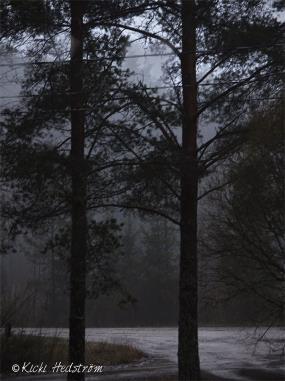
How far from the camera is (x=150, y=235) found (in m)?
60.1

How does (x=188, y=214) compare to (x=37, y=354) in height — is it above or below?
above

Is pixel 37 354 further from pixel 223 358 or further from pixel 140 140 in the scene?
pixel 140 140

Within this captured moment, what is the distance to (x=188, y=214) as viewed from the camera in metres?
11.9

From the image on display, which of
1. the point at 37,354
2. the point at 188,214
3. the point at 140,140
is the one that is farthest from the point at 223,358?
the point at 140,140

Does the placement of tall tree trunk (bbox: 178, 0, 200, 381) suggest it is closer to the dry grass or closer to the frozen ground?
the frozen ground

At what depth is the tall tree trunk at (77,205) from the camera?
1087 centimetres

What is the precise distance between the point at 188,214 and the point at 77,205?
2.17 m

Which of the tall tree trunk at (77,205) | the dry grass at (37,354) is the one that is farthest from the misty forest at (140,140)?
the dry grass at (37,354)

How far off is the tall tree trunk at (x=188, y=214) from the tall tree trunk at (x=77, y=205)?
1.82m

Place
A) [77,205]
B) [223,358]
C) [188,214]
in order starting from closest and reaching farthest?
1. [77,205]
2. [188,214]
3. [223,358]

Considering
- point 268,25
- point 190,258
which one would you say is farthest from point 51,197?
point 268,25

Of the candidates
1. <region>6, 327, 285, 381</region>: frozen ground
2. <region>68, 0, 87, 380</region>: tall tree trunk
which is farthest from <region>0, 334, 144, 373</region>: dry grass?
<region>68, 0, 87, 380</region>: tall tree trunk

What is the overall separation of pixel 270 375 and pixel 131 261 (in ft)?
149

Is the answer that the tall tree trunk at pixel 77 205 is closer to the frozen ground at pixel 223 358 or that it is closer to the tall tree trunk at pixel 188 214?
the tall tree trunk at pixel 188 214
